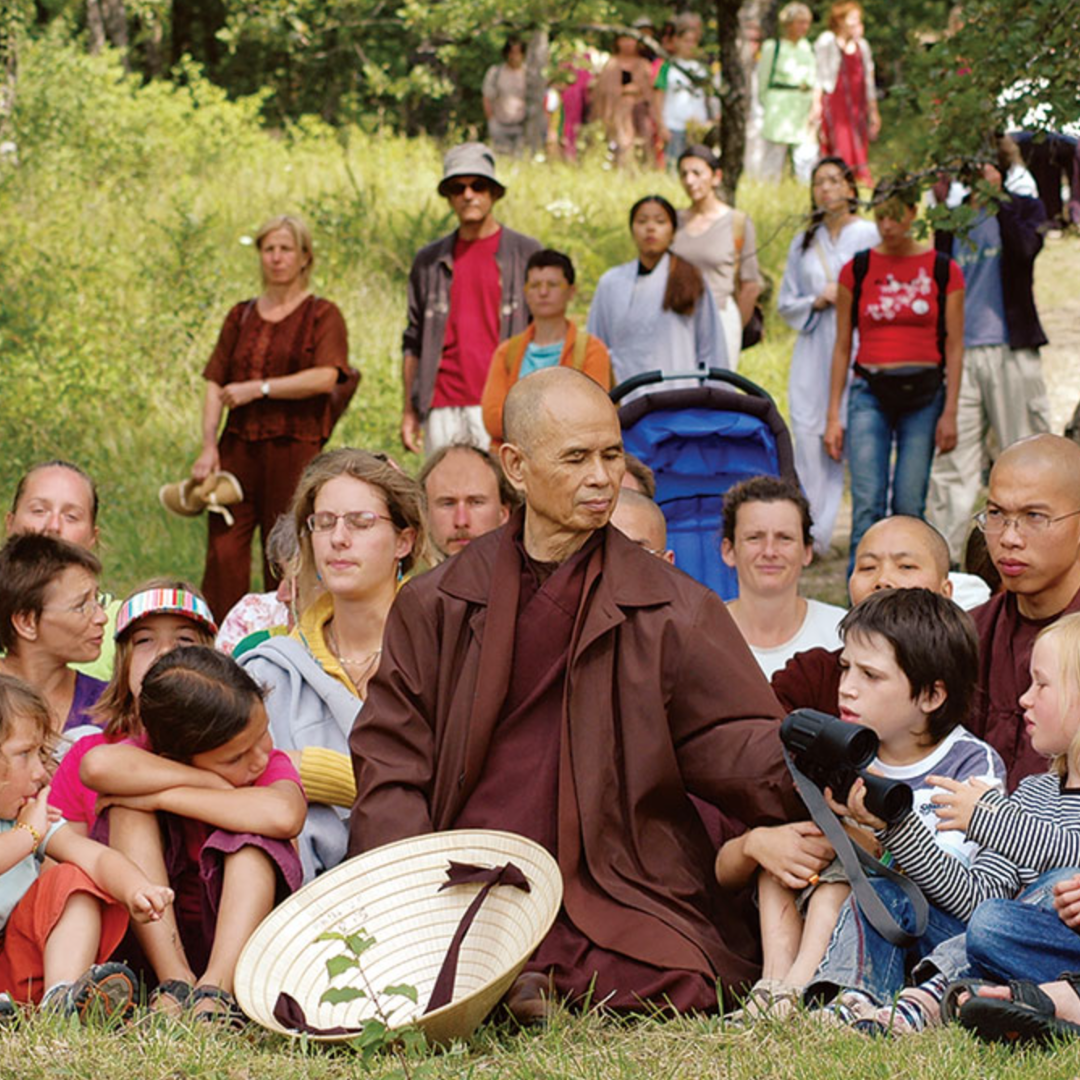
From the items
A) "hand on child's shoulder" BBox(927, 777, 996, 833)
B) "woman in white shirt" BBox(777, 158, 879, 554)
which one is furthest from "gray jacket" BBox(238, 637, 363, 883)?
"woman in white shirt" BBox(777, 158, 879, 554)

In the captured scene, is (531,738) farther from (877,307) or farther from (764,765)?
(877,307)

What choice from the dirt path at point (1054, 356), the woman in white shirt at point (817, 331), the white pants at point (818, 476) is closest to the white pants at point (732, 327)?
the woman in white shirt at point (817, 331)

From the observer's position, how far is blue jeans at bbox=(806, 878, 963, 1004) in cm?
430

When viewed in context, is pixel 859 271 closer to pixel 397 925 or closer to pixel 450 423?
pixel 450 423

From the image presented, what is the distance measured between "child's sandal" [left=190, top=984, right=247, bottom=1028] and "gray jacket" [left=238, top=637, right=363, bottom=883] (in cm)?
89

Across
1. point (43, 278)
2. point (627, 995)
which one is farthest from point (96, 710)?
point (43, 278)

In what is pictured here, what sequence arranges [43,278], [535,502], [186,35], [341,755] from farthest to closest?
1. [186,35]
2. [43,278]
3. [341,755]
4. [535,502]

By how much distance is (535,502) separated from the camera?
4.73m

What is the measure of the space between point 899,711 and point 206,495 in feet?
15.3

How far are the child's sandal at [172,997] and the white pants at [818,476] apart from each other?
6.20 meters

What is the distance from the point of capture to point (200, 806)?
476 cm

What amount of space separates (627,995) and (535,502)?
1233 millimetres

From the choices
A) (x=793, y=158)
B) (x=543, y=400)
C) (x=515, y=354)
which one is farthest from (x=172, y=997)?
(x=793, y=158)

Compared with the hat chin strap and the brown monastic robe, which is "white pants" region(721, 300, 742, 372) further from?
the brown monastic robe
